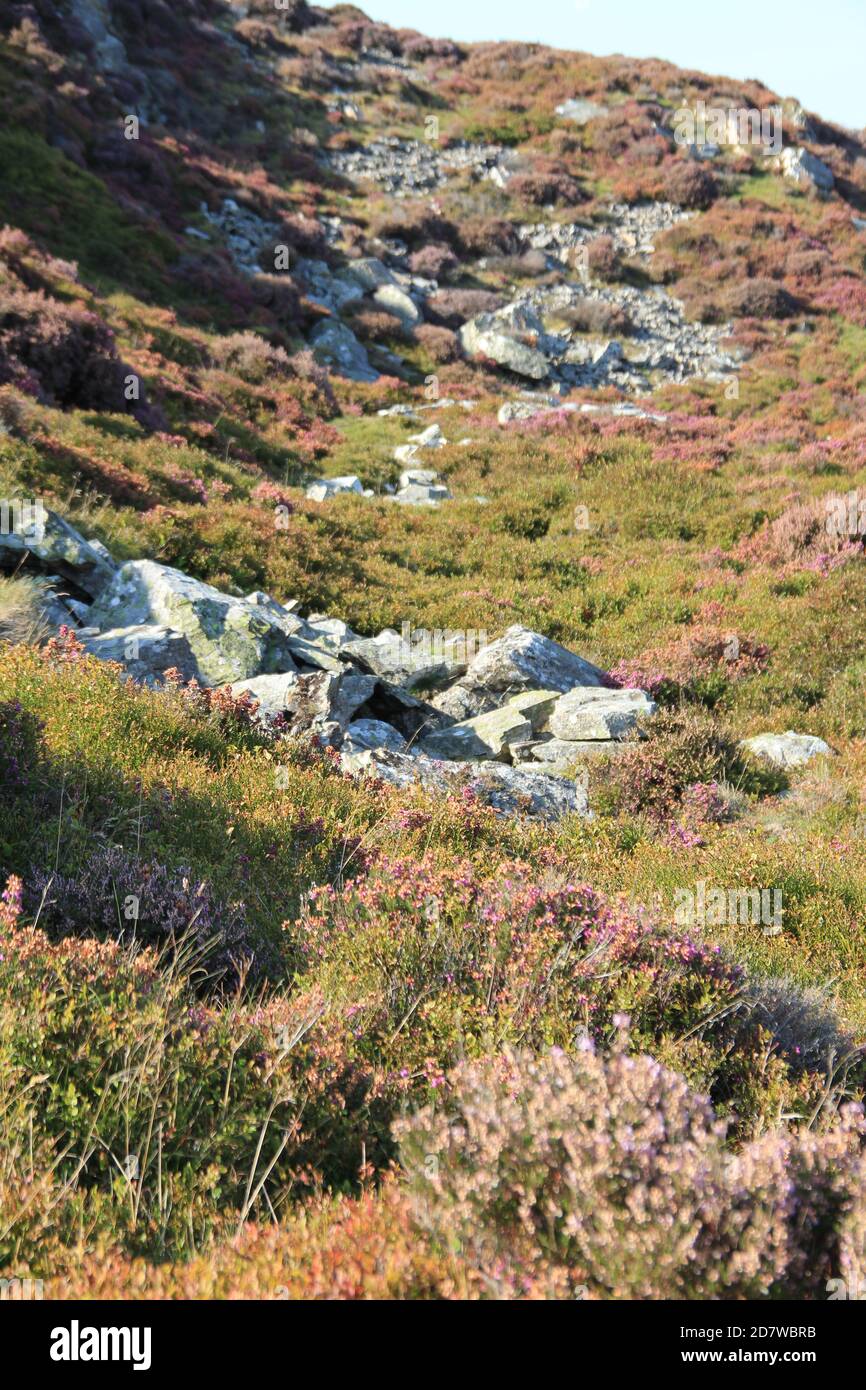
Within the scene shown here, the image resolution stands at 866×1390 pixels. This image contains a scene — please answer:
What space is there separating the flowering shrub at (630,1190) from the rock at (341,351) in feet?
87.2

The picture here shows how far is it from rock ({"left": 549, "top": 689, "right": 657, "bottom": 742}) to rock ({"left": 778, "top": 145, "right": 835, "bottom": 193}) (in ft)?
145

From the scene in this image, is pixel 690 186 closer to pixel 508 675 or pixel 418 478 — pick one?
pixel 418 478

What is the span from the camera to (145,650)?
852 cm

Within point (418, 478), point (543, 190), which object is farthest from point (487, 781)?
point (543, 190)

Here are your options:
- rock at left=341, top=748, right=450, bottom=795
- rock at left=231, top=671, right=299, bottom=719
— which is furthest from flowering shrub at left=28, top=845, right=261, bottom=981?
rock at left=231, top=671, right=299, bottom=719

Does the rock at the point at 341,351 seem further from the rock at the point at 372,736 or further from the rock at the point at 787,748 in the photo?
the rock at the point at 787,748

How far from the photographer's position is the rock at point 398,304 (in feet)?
102

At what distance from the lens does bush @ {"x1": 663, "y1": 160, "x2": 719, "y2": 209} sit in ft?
132

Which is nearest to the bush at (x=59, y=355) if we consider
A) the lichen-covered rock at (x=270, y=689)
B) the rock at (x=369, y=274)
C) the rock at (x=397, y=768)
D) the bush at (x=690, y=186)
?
the lichen-covered rock at (x=270, y=689)

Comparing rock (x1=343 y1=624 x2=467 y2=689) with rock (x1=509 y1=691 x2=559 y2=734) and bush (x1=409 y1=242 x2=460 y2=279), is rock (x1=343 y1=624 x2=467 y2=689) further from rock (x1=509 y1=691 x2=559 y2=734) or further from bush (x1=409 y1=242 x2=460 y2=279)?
bush (x1=409 y1=242 x2=460 y2=279)

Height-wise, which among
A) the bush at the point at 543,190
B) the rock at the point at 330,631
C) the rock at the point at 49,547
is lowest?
the rock at the point at 330,631

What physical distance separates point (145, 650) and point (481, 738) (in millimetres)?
3789
